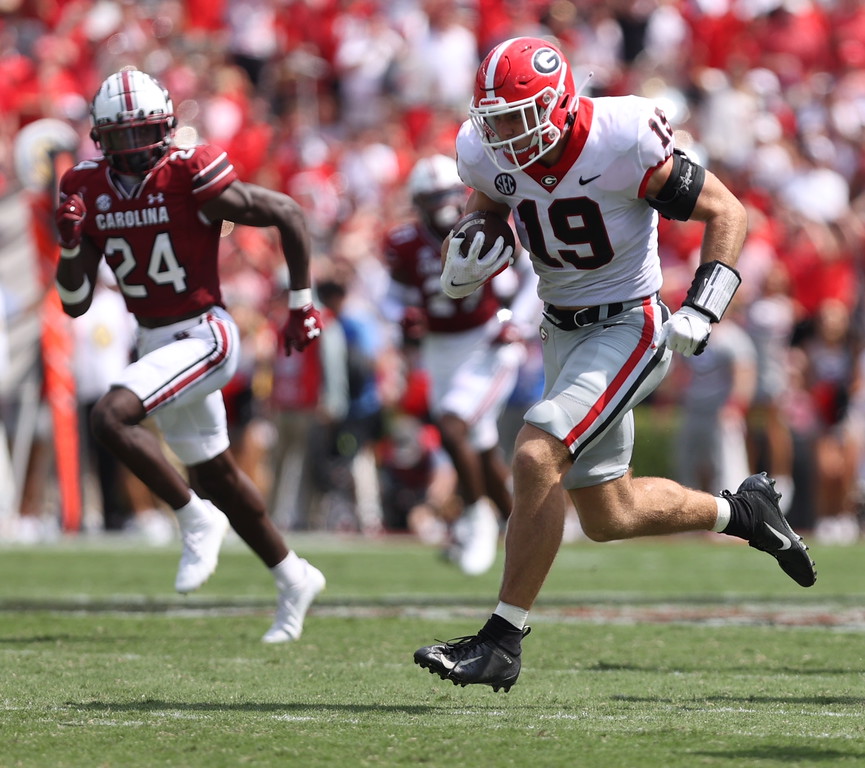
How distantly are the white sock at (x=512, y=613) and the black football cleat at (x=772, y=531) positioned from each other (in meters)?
0.87

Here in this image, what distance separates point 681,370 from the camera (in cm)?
1273

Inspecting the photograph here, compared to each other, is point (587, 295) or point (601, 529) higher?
point (587, 295)

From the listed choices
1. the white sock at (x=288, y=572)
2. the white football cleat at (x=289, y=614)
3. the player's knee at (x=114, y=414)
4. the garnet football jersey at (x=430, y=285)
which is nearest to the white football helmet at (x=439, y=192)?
the garnet football jersey at (x=430, y=285)

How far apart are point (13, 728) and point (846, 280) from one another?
33.4 feet

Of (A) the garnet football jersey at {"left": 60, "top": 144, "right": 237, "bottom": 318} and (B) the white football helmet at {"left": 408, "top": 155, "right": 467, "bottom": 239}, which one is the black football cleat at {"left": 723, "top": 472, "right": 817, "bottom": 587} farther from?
(B) the white football helmet at {"left": 408, "top": 155, "right": 467, "bottom": 239}

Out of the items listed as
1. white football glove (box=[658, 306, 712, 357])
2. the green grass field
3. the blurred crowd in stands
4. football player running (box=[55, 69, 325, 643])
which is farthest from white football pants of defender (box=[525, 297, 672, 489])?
the blurred crowd in stands

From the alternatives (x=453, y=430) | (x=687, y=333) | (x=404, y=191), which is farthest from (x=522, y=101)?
(x=404, y=191)

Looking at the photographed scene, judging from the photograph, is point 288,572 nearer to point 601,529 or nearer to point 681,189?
point 601,529

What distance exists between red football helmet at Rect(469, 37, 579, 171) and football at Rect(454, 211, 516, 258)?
0.58 feet

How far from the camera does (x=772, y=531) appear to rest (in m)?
4.86

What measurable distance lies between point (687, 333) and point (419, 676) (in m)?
1.49

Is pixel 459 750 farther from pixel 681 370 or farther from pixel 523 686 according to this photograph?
pixel 681 370

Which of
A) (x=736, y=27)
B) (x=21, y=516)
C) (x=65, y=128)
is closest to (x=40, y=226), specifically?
(x=65, y=128)

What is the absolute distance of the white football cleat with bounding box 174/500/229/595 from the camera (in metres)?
5.73
